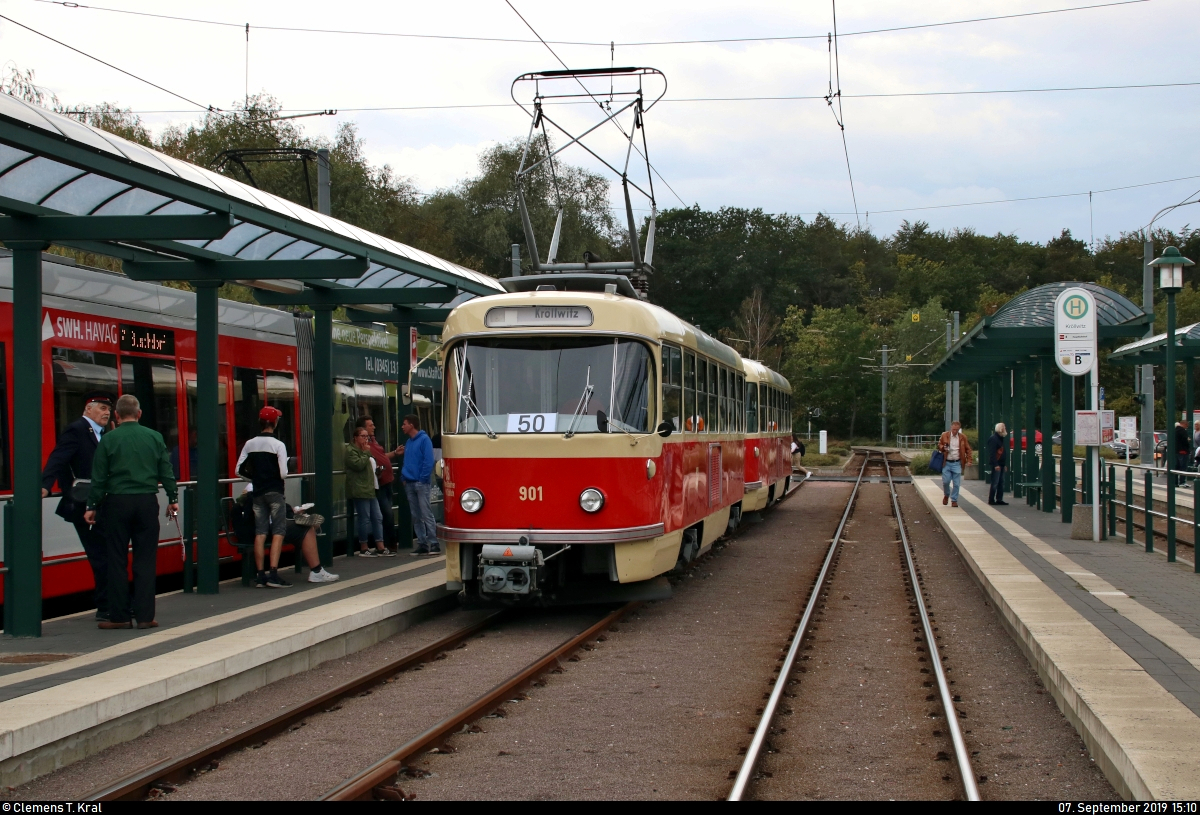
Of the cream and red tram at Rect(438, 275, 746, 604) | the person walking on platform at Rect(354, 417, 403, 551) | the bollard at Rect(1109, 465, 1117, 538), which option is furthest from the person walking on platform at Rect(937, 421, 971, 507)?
the cream and red tram at Rect(438, 275, 746, 604)

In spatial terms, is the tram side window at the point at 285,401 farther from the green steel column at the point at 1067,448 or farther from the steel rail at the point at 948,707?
the green steel column at the point at 1067,448

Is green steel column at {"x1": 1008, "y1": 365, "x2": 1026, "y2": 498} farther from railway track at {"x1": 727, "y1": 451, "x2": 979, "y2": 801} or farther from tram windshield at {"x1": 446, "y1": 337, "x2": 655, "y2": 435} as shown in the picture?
tram windshield at {"x1": 446, "y1": 337, "x2": 655, "y2": 435}

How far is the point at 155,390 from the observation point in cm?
1238

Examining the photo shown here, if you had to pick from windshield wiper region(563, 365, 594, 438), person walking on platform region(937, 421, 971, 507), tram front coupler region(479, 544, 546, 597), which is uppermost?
windshield wiper region(563, 365, 594, 438)

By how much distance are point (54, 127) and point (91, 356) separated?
4284 millimetres

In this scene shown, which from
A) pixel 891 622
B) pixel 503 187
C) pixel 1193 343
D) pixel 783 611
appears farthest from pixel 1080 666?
pixel 503 187

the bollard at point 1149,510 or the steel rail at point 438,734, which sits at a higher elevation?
the bollard at point 1149,510

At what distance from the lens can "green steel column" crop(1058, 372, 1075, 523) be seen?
18.6m

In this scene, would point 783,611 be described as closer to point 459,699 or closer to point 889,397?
point 459,699

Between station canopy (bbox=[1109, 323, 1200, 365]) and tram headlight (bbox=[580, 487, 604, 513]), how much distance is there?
11.4 metres

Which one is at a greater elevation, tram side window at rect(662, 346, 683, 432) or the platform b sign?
the platform b sign

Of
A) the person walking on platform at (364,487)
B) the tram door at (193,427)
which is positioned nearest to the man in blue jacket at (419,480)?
the person walking on platform at (364,487)

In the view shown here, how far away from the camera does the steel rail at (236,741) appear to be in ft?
18.1

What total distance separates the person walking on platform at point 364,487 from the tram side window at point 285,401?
1029 mm
